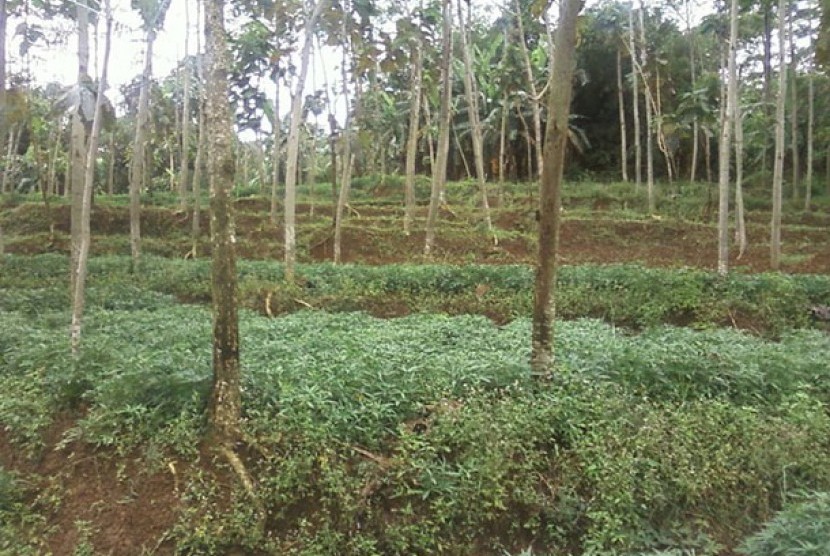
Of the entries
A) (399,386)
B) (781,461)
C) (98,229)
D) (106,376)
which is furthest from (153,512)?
(98,229)

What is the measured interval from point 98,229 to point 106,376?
14.7m

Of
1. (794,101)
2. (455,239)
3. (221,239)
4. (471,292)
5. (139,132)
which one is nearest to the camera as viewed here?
(221,239)

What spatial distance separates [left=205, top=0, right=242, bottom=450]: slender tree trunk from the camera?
170 inches

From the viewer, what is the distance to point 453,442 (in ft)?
14.5

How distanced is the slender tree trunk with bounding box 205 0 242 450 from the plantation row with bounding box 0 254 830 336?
501cm

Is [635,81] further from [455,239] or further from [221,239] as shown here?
[221,239]

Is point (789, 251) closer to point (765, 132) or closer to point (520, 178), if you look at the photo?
point (765, 132)

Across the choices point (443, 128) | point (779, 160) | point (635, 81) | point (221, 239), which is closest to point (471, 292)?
point (443, 128)

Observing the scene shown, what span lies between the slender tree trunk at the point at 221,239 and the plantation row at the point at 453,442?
0.18 metres

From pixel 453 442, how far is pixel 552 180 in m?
2.12

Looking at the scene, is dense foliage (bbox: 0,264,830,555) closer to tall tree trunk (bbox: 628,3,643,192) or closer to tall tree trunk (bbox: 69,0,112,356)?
tall tree trunk (bbox: 69,0,112,356)

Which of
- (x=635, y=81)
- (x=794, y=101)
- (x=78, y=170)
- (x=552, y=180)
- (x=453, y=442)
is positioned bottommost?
(x=453, y=442)

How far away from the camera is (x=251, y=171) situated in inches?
1633

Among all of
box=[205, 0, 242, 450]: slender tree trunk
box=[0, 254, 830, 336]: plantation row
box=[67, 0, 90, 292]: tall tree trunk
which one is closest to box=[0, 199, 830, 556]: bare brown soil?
box=[0, 254, 830, 336]: plantation row
